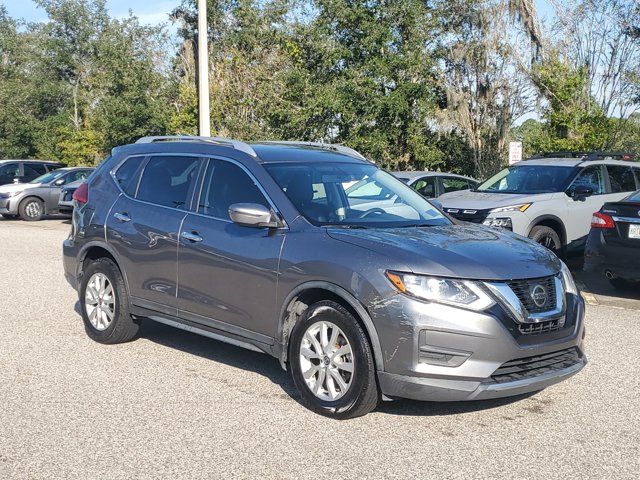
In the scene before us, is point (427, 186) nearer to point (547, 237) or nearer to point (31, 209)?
point (547, 237)

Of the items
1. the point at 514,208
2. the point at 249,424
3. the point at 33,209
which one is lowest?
the point at 249,424

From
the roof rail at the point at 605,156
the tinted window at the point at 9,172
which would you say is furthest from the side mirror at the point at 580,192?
the tinted window at the point at 9,172

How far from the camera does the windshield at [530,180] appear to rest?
12242 millimetres

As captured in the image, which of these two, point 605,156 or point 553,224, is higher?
point 605,156

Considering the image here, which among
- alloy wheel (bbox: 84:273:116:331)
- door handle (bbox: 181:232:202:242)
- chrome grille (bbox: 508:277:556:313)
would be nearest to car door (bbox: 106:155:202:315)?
door handle (bbox: 181:232:202:242)

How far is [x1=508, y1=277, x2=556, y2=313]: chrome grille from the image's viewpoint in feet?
16.5

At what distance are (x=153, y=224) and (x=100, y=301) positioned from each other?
42.1 inches

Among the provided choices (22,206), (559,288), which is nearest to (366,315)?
(559,288)

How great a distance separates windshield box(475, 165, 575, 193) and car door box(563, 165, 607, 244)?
0.21 metres

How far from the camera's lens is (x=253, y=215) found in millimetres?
5547

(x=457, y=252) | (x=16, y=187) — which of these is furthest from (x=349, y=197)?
(x=16, y=187)

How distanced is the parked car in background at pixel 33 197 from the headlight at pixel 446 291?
18.8 meters

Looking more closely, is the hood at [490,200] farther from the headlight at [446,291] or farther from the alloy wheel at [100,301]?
the headlight at [446,291]

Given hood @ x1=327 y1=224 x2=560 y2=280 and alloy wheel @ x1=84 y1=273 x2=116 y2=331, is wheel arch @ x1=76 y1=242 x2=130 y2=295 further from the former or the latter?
hood @ x1=327 y1=224 x2=560 y2=280
